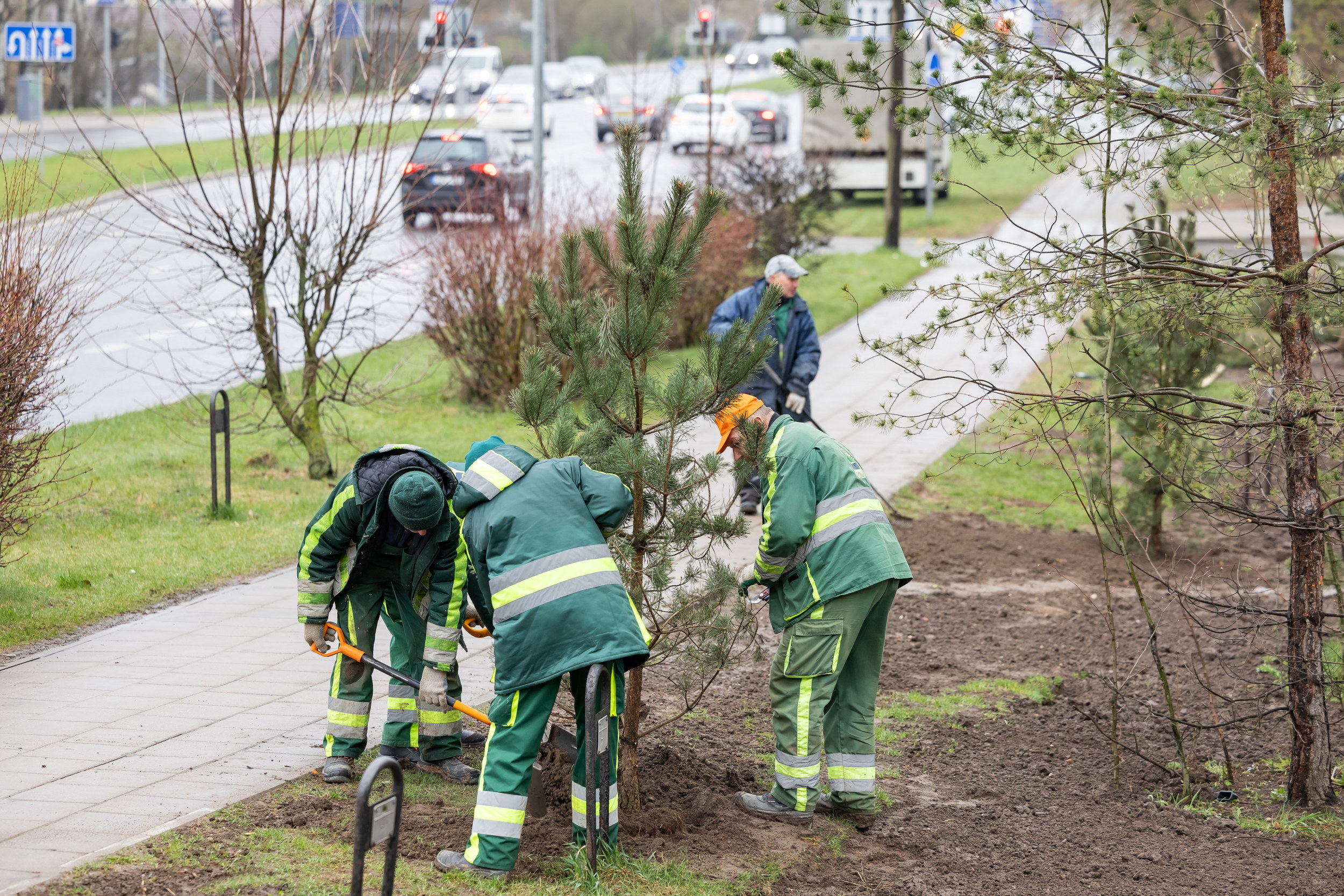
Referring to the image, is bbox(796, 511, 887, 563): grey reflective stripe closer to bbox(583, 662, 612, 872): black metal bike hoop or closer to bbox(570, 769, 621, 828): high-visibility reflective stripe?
bbox(583, 662, 612, 872): black metal bike hoop

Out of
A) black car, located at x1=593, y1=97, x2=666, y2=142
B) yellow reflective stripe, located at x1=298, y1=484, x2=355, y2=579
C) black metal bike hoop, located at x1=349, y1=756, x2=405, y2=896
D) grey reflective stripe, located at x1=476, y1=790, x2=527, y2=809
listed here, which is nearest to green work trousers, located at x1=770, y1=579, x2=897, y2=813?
grey reflective stripe, located at x1=476, y1=790, x2=527, y2=809

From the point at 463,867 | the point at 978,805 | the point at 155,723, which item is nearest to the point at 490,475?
the point at 463,867

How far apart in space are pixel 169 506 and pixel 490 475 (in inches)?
250

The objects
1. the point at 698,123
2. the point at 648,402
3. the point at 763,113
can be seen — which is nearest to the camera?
the point at 648,402

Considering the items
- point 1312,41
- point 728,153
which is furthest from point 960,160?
point 1312,41

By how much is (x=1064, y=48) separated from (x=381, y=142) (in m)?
6.75

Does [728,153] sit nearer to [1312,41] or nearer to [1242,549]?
→ [1312,41]

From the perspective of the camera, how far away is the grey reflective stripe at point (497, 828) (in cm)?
445

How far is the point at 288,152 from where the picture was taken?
9914 mm

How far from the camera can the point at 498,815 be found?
4461 mm

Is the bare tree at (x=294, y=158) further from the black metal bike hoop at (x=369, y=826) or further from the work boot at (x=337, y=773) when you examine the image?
the black metal bike hoop at (x=369, y=826)

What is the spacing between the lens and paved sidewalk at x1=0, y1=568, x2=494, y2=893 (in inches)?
185

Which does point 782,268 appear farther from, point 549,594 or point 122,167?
point 122,167

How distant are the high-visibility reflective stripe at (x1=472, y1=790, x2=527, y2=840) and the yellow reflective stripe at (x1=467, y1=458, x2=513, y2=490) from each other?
40.5 inches
